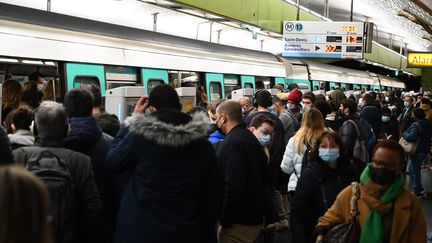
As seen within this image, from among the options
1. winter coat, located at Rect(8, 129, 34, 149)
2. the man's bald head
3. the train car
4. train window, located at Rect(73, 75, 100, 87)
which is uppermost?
the train car

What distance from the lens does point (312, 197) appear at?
3.82 meters

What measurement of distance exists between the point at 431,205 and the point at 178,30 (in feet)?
26.7

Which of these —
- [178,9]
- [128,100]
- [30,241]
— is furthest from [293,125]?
[30,241]

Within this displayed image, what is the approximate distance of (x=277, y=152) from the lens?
19.5 ft

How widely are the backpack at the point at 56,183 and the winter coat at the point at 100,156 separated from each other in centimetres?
35

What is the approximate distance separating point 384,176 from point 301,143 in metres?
2.14

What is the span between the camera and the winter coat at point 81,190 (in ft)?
10.8

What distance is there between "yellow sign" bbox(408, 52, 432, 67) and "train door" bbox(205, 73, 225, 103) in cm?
1036

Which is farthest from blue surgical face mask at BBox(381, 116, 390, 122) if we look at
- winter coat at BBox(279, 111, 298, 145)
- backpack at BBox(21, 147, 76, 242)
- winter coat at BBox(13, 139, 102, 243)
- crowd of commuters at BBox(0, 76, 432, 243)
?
backpack at BBox(21, 147, 76, 242)

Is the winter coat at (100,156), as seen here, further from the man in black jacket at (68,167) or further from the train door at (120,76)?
the train door at (120,76)

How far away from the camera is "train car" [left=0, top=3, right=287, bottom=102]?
637cm

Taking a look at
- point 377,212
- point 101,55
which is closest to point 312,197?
point 377,212

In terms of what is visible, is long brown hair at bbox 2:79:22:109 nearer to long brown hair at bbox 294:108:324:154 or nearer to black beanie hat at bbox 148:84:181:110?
black beanie hat at bbox 148:84:181:110

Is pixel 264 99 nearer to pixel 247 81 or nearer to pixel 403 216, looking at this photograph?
pixel 403 216
